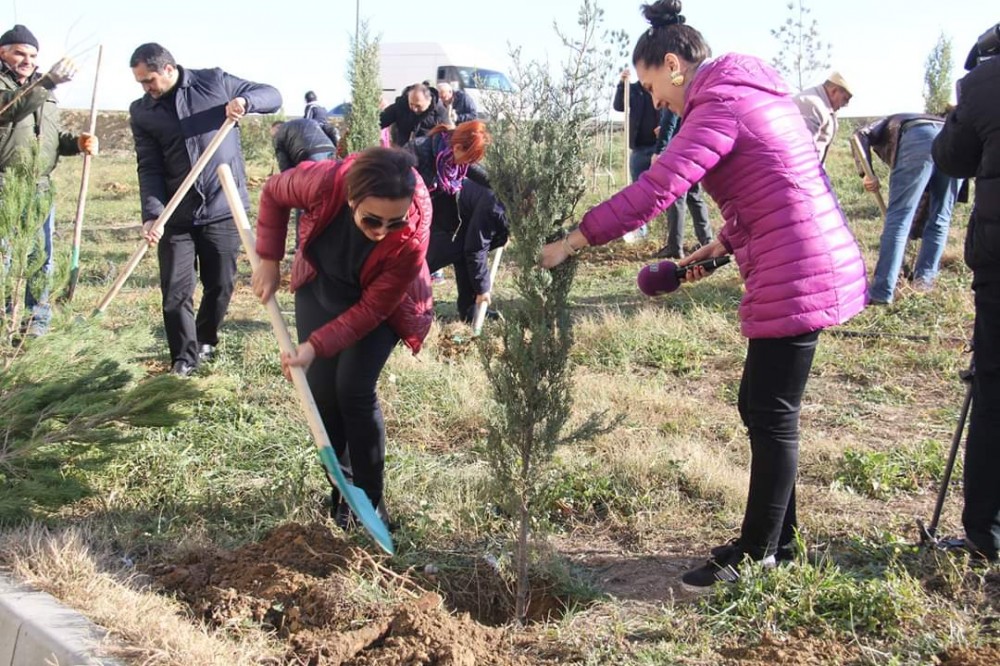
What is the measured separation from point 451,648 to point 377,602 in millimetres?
422

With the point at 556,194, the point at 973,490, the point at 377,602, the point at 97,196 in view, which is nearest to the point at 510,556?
the point at 377,602

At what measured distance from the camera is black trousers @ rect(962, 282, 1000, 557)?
10.4 feet

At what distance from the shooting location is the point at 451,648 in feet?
9.34

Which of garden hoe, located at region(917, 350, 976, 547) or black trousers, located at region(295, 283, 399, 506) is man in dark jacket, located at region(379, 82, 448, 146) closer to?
black trousers, located at region(295, 283, 399, 506)

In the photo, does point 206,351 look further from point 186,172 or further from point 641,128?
point 641,128

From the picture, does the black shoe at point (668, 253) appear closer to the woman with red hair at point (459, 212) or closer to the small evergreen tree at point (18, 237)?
the woman with red hair at point (459, 212)

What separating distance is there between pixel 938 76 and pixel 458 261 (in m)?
9.64

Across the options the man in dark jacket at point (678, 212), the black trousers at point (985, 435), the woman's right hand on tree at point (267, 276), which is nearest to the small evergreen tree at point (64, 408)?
the woman's right hand on tree at point (267, 276)

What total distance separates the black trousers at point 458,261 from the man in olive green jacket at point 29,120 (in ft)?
7.60

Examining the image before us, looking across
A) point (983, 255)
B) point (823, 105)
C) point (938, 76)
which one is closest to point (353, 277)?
point (983, 255)

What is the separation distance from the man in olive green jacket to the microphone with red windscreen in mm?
3022

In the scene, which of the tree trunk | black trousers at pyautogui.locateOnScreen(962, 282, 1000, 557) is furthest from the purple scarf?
black trousers at pyautogui.locateOnScreen(962, 282, 1000, 557)

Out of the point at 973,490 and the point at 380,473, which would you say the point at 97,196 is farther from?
the point at 973,490

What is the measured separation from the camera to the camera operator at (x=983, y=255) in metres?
3.06
